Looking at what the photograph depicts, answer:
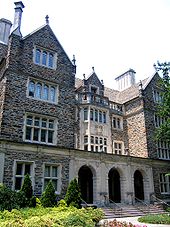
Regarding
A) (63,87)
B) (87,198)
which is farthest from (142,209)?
(63,87)

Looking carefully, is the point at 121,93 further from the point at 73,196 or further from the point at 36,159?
the point at 73,196

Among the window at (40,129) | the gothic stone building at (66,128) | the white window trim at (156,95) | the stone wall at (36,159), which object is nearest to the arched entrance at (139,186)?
the gothic stone building at (66,128)

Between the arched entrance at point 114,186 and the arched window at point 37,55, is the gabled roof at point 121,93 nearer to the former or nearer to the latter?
the arched window at point 37,55

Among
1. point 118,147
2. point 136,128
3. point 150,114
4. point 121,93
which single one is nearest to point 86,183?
point 118,147

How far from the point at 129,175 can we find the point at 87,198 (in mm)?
4119

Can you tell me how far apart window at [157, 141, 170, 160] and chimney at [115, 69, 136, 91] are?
409 inches

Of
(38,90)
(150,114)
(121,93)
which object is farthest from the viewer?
(121,93)

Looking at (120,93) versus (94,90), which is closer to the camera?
(94,90)

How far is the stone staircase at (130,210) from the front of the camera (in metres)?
17.0

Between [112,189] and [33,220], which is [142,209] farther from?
[33,220]

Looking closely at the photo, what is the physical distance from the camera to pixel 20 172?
15867 millimetres

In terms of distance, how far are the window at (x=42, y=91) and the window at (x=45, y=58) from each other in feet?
5.93

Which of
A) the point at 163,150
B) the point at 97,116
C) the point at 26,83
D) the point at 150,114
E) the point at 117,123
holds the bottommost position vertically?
the point at 163,150

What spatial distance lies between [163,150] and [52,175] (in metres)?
13.5
